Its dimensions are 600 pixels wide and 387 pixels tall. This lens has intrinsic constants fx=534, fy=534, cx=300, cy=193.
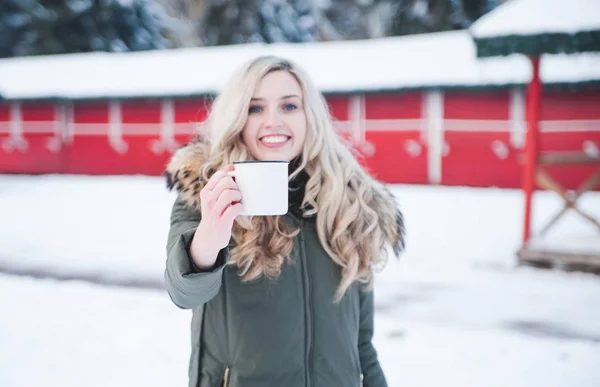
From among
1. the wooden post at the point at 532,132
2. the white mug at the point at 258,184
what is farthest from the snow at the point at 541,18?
the white mug at the point at 258,184

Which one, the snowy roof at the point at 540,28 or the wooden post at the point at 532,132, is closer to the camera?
the snowy roof at the point at 540,28

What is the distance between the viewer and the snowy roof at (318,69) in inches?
577

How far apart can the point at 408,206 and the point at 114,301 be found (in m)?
7.97

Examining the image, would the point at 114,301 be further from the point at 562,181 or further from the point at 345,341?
the point at 562,181

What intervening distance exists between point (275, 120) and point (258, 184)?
0.43 metres

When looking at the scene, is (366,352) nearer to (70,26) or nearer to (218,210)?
(218,210)

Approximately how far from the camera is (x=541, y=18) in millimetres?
6480

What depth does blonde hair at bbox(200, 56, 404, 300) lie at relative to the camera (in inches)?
71.0

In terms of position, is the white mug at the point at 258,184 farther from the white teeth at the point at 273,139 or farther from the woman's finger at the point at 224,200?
the white teeth at the point at 273,139

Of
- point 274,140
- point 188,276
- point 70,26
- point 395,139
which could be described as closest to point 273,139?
point 274,140

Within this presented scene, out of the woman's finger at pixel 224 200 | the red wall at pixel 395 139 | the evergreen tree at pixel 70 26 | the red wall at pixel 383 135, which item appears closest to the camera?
the woman's finger at pixel 224 200

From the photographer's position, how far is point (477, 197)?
13.7 metres

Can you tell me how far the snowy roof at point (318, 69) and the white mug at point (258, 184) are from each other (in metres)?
11.8

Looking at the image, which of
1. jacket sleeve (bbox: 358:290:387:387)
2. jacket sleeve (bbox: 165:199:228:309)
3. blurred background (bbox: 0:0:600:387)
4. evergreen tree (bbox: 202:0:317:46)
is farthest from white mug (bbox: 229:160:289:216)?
evergreen tree (bbox: 202:0:317:46)
